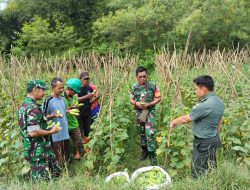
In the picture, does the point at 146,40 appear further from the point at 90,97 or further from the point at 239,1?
the point at 90,97

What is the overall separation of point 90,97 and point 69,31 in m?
11.0

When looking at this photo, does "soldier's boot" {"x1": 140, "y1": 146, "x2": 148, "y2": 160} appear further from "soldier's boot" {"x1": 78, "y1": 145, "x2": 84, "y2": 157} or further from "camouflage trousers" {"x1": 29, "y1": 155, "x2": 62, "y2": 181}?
"camouflage trousers" {"x1": 29, "y1": 155, "x2": 62, "y2": 181}

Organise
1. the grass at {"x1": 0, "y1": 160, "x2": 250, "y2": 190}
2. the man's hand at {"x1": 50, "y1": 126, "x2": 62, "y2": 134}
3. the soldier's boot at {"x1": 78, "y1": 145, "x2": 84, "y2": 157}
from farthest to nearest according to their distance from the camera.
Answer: the soldier's boot at {"x1": 78, "y1": 145, "x2": 84, "y2": 157}, the man's hand at {"x1": 50, "y1": 126, "x2": 62, "y2": 134}, the grass at {"x1": 0, "y1": 160, "x2": 250, "y2": 190}

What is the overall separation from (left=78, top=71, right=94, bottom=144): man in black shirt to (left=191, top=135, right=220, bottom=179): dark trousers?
2221 millimetres

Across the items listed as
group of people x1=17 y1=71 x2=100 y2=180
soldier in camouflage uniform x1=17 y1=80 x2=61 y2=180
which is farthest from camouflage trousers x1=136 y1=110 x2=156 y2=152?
soldier in camouflage uniform x1=17 y1=80 x2=61 y2=180

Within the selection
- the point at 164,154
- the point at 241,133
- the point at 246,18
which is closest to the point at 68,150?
the point at 164,154

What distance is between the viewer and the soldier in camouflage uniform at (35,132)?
11.4 feet

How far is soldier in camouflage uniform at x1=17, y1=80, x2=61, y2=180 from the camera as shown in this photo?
3463 millimetres

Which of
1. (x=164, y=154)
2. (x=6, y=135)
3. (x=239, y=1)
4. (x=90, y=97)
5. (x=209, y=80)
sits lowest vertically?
(x=164, y=154)

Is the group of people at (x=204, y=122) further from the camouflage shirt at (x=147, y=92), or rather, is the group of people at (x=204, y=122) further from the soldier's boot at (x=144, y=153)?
the soldier's boot at (x=144, y=153)

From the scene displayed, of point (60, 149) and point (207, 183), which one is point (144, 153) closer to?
point (60, 149)

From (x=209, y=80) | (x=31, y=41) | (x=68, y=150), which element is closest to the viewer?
(x=209, y=80)

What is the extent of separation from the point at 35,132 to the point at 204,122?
1830mm

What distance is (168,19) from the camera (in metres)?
15.1
